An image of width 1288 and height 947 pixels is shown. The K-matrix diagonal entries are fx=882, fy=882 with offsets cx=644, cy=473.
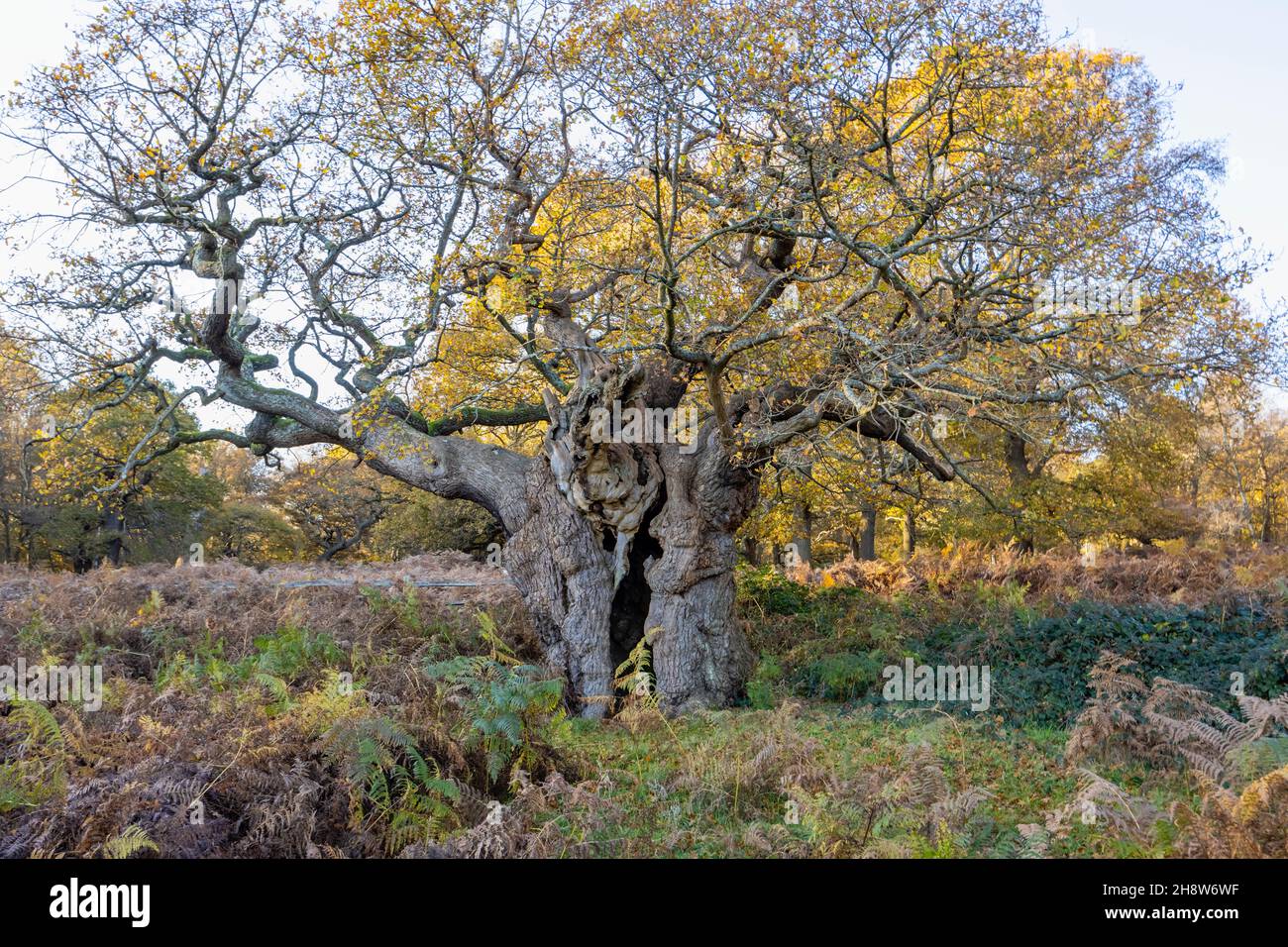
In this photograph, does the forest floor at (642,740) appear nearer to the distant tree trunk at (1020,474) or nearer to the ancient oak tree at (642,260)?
the ancient oak tree at (642,260)

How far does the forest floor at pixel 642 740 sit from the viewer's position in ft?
17.5

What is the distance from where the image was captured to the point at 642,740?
28.3 feet

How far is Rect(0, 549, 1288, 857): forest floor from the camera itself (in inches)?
211

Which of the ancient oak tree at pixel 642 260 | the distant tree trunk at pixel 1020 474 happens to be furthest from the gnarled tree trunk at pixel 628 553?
the distant tree trunk at pixel 1020 474

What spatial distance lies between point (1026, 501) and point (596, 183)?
14768mm

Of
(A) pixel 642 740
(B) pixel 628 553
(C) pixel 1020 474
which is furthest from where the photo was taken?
(C) pixel 1020 474

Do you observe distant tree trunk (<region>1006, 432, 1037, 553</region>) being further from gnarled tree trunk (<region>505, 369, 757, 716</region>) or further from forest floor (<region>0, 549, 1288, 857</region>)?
gnarled tree trunk (<region>505, 369, 757, 716</region>)

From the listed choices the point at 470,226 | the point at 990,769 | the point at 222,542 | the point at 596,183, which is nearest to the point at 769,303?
the point at 596,183

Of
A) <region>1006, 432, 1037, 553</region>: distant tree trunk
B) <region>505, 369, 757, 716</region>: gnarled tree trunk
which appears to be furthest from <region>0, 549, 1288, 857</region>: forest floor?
<region>1006, 432, 1037, 553</region>: distant tree trunk

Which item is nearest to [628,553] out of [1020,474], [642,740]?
[642,740]

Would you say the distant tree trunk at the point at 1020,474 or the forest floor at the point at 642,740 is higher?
the distant tree trunk at the point at 1020,474

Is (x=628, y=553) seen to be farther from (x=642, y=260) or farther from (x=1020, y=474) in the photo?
(x=1020, y=474)

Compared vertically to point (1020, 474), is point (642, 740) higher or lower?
lower
